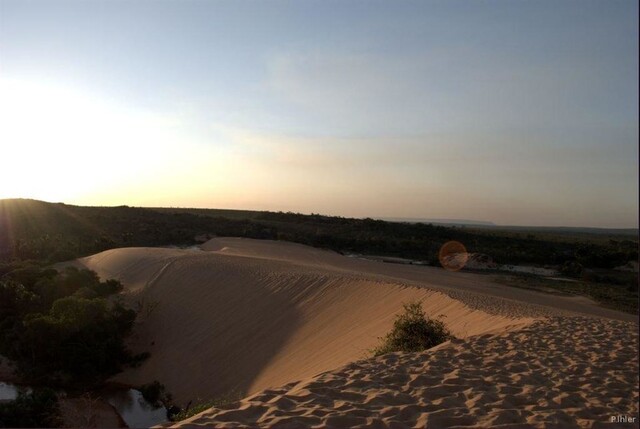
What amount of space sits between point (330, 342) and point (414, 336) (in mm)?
2771

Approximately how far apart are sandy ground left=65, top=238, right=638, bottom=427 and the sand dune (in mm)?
24

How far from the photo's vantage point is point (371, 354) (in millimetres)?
8867

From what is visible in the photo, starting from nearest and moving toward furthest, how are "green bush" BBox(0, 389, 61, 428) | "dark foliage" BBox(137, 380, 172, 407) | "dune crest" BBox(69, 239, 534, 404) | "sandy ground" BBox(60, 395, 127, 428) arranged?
"green bush" BBox(0, 389, 61, 428) < "sandy ground" BBox(60, 395, 127, 428) < "dark foliage" BBox(137, 380, 172, 407) < "dune crest" BBox(69, 239, 534, 404)

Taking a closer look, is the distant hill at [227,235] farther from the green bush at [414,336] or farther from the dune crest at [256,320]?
the green bush at [414,336]

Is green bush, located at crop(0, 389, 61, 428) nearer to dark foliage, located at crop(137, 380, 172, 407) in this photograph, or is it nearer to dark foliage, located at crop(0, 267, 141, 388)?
dark foliage, located at crop(137, 380, 172, 407)

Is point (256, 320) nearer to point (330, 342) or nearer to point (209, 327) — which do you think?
point (209, 327)

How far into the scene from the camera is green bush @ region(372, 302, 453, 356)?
8586 mm

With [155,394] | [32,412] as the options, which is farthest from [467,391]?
[155,394]

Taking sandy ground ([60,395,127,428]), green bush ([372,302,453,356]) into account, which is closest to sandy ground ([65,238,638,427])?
green bush ([372,302,453,356])

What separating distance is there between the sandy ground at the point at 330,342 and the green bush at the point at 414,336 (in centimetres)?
56

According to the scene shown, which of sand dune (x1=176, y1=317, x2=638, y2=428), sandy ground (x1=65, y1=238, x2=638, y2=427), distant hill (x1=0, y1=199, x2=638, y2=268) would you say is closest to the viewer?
sand dune (x1=176, y1=317, x2=638, y2=428)

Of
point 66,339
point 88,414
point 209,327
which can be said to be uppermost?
point 66,339

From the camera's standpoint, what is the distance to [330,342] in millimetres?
11039

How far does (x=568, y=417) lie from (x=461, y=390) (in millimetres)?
1122
